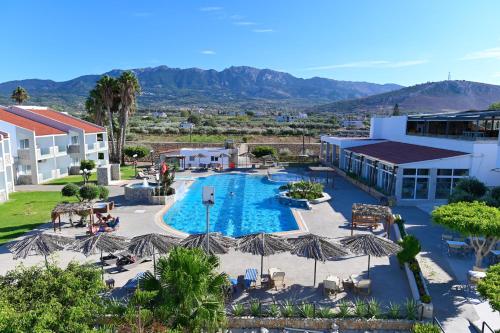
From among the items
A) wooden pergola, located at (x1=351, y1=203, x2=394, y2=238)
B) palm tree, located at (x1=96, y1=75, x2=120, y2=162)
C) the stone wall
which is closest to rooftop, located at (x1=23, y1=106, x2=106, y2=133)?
palm tree, located at (x1=96, y1=75, x2=120, y2=162)

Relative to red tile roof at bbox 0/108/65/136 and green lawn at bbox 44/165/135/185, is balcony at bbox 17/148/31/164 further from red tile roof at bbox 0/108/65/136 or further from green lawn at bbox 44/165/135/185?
green lawn at bbox 44/165/135/185

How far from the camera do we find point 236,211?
1082 inches

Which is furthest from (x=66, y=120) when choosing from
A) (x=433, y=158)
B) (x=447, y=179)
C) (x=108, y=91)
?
(x=447, y=179)

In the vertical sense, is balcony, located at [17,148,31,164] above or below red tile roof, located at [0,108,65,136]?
below

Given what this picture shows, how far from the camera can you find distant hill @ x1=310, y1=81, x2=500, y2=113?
174 m

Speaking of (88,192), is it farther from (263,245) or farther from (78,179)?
(78,179)

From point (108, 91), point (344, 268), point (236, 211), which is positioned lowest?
point (236, 211)

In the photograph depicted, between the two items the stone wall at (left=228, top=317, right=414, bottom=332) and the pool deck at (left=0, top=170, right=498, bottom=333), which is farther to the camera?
the pool deck at (left=0, top=170, right=498, bottom=333)

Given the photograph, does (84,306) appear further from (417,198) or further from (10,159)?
(10,159)

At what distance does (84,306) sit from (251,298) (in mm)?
6254

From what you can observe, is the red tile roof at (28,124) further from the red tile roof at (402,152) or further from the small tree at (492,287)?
the small tree at (492,287)

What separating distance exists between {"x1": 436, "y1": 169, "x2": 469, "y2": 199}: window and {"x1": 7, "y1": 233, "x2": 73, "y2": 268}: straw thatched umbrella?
81.2ft

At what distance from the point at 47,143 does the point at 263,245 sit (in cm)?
3395

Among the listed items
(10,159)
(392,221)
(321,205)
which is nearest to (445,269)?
(392,221)
